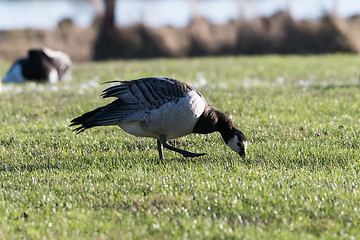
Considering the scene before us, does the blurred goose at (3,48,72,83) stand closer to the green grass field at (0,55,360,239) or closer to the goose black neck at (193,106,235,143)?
the green grass field at (0,55,360,239)

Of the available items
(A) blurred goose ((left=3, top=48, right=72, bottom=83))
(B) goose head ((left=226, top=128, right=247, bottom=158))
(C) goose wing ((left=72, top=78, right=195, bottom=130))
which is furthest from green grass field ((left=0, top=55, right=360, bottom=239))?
(A) blurred goose ((left=3, top=48, right=72, bottom=83))

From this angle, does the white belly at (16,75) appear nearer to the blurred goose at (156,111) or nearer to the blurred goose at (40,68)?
the blurred goose at (40,68)

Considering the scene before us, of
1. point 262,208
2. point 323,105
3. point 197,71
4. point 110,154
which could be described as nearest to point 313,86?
point 323,105

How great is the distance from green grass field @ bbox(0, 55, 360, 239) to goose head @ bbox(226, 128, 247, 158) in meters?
0.13

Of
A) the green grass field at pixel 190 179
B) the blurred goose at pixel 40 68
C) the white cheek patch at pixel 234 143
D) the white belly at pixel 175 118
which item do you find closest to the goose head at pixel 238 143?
the white cheek patch at pixel 234 143

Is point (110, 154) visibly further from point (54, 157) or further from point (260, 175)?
point (260, 175)

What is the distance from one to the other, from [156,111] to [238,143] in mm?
1305

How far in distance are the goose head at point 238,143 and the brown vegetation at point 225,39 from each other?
23.4m

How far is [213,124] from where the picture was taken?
6.73 m

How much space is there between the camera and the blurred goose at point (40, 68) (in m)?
17.1

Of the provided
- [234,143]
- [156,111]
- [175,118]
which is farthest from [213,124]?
[156,111]

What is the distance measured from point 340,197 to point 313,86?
9082 millimetres

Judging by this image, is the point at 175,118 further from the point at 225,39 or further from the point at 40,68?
the point at 225,39

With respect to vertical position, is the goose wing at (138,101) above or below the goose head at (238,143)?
above
